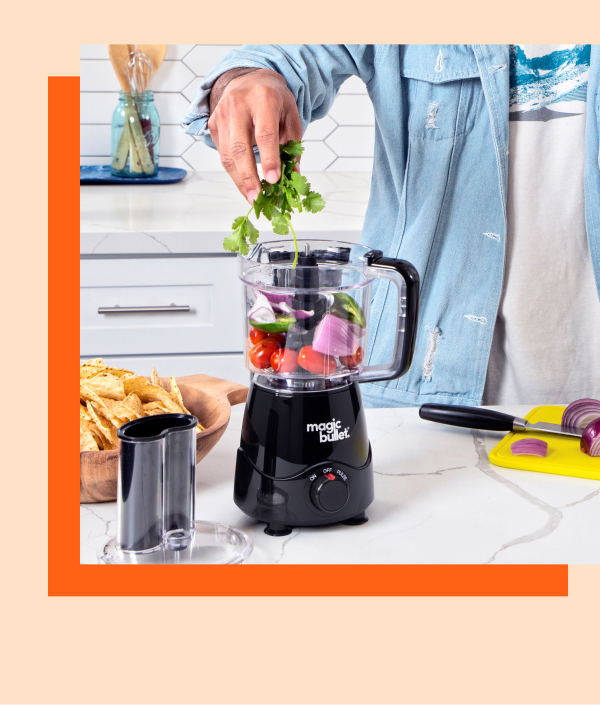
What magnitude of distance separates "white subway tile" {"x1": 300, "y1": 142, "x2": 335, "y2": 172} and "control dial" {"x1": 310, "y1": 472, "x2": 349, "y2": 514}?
74.9 inches

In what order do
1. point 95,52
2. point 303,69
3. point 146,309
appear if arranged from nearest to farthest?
1. point 303,69
2. point 146,309
3. point 95,52

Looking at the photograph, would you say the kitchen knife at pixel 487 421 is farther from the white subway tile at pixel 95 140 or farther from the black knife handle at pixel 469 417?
the white subway tile at pixel 95 140

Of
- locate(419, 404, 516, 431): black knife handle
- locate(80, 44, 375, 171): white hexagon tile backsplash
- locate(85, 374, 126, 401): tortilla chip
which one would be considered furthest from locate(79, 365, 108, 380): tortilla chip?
locate(80, 44, 375, 171): white hexagon tile backsplash

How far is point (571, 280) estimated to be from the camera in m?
1.29

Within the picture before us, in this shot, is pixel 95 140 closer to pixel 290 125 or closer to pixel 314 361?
pixel 290 125

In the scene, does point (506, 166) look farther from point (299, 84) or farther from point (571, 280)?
point (299, 84)

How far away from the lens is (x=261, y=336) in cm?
77

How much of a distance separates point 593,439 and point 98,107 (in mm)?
2031

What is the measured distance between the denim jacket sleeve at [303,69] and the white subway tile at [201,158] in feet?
4.33

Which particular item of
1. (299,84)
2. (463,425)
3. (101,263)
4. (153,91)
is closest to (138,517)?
(463,425)

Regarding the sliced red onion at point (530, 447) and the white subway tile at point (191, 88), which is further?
the white subway tile at point (191, 88)

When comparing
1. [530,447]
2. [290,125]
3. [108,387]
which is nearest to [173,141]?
[290,125]

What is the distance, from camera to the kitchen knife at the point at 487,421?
1.00 meters

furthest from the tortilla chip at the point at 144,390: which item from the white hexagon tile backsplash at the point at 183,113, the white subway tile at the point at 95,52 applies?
the white subway tile at the point at 95,52
